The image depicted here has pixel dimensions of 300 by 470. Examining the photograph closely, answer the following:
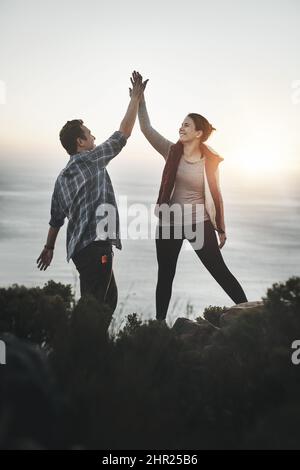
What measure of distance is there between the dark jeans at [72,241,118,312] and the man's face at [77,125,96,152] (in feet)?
2.83

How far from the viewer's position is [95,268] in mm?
5602

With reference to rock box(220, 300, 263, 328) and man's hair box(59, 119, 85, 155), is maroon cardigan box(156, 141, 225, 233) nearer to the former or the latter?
rock box(220, 300, 263, 328)

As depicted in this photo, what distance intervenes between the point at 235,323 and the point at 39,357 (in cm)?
197

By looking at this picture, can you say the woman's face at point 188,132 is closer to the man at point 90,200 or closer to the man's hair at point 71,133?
the man at point 90,200

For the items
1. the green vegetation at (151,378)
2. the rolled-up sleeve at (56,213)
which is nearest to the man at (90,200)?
the rolled-up sleeve at (56,213)

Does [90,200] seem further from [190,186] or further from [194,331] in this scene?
[194,331]

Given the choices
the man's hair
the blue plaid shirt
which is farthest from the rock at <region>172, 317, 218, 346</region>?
the man's hair

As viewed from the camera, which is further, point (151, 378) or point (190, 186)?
point (190, 186)

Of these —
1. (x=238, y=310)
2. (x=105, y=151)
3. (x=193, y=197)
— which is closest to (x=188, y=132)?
(x=193, y=197)

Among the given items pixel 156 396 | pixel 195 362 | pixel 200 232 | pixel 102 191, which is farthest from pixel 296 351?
pixel 102 191

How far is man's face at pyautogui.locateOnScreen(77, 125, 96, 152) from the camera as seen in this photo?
5.70 m

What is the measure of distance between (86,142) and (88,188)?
1.37ft

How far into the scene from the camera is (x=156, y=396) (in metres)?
4.15
